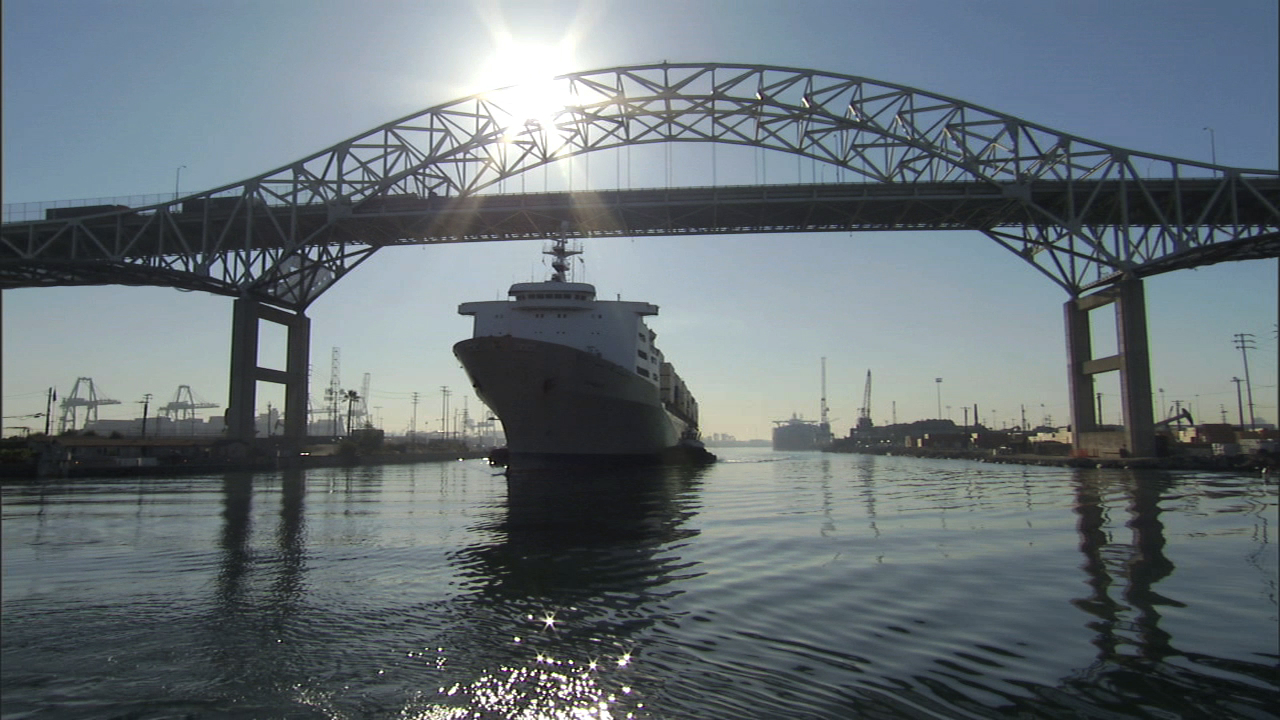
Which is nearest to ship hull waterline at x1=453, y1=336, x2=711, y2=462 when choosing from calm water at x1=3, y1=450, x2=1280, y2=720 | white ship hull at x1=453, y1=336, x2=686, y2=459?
white ship hull at x1=453, y1=336, x2=686, y2=459

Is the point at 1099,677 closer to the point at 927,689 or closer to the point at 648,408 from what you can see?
the point at 927,689

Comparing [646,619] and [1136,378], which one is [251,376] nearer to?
[646,619]

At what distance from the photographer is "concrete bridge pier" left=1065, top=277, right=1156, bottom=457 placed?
4412cm

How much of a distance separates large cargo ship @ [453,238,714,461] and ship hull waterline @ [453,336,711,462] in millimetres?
46

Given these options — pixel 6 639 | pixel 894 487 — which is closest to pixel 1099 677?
pixel 6 639

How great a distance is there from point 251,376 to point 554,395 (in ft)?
83.4

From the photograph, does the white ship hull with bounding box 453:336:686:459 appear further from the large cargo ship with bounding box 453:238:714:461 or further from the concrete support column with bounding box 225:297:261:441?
the concrete support column with bounding box 225:297:261:441

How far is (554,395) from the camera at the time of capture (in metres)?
36.7

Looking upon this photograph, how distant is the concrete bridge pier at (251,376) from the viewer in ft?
166

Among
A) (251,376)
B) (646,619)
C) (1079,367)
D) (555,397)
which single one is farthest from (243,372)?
(1079,367)

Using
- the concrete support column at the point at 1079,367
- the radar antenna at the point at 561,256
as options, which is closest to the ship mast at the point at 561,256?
the radar antenna at the point at 561,256

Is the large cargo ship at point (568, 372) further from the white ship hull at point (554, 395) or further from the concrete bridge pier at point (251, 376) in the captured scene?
the concrete bridge pier at point (251, 376)

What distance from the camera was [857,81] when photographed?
157ft

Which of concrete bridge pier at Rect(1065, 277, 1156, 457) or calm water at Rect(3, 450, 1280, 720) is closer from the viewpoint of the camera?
calm water at Rect(3, 450, 1280, 720)
